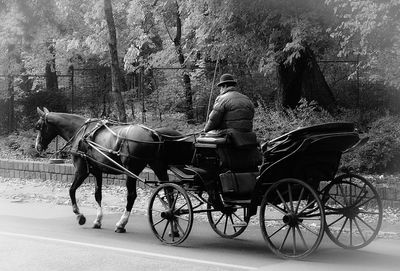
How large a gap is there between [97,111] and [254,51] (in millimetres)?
6321

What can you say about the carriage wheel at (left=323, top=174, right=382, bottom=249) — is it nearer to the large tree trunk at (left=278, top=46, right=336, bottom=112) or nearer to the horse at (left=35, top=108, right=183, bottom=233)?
the horse at (left=35, top=108, right=183, bottom=233)

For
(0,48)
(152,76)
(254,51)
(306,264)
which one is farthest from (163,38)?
(306,264)

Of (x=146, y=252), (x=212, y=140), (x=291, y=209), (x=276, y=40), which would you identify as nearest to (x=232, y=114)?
(x=212, y=140)

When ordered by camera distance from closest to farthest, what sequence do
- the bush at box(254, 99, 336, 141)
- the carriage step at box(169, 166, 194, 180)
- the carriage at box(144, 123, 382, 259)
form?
the carriage at box(144, 123, 382, 259)
the carriage step at box(169, 166, 194, 180)
the bush at box(254, 99, 336, 141)

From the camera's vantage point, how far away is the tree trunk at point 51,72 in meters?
22.2

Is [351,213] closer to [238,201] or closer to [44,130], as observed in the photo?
[238,201]

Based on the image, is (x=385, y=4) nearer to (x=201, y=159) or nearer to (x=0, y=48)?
(x=201, y=159)

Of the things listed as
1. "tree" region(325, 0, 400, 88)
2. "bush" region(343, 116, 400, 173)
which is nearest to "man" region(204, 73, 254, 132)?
"tree" region(325, 0, 400, 88)

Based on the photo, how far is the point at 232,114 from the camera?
8719mm

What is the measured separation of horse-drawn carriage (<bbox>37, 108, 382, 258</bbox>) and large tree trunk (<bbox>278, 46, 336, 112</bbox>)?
684 cm

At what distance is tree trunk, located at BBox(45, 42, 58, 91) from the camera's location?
Answer: 22.2 metres

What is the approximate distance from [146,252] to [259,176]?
1.90 metres

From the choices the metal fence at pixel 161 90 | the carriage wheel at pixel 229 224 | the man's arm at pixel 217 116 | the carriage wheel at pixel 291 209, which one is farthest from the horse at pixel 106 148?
the metal fence at pixel 161 90

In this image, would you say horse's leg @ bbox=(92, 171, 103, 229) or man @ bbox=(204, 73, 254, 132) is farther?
horse's leg @ bbox=(92, 171, 103, 229)
